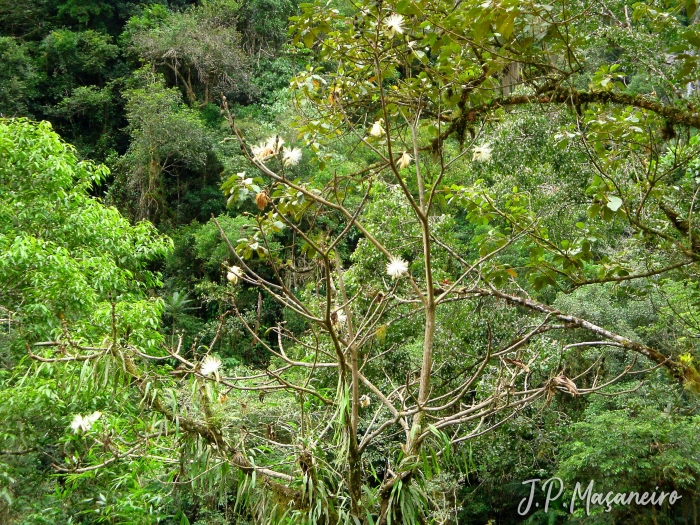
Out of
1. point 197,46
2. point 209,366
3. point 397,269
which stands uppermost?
point 397,269

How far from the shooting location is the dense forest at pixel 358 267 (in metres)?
1.56

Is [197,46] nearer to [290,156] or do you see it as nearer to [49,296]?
[49,296]

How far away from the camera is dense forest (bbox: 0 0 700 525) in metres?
1.56

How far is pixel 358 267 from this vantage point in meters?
6.15

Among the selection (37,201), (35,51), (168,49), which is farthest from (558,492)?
(35,51)

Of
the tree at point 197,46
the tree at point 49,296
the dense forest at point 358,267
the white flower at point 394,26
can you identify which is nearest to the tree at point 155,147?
the dense forest at point 358,267

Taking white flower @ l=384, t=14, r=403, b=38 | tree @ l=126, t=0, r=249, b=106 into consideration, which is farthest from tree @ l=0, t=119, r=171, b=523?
tree @ l=126, t=0, r=249, b=106

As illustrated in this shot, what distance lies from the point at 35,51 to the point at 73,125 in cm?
170

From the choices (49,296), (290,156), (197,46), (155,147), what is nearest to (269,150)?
(290,156)

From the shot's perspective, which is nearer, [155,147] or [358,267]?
[358,267]

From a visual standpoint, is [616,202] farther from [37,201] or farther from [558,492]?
[558,492]

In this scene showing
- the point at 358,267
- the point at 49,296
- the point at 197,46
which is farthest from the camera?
the point at 197,46

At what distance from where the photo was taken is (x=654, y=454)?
589cm

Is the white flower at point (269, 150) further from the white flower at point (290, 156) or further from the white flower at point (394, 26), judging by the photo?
the white flower at point (394, 26)
